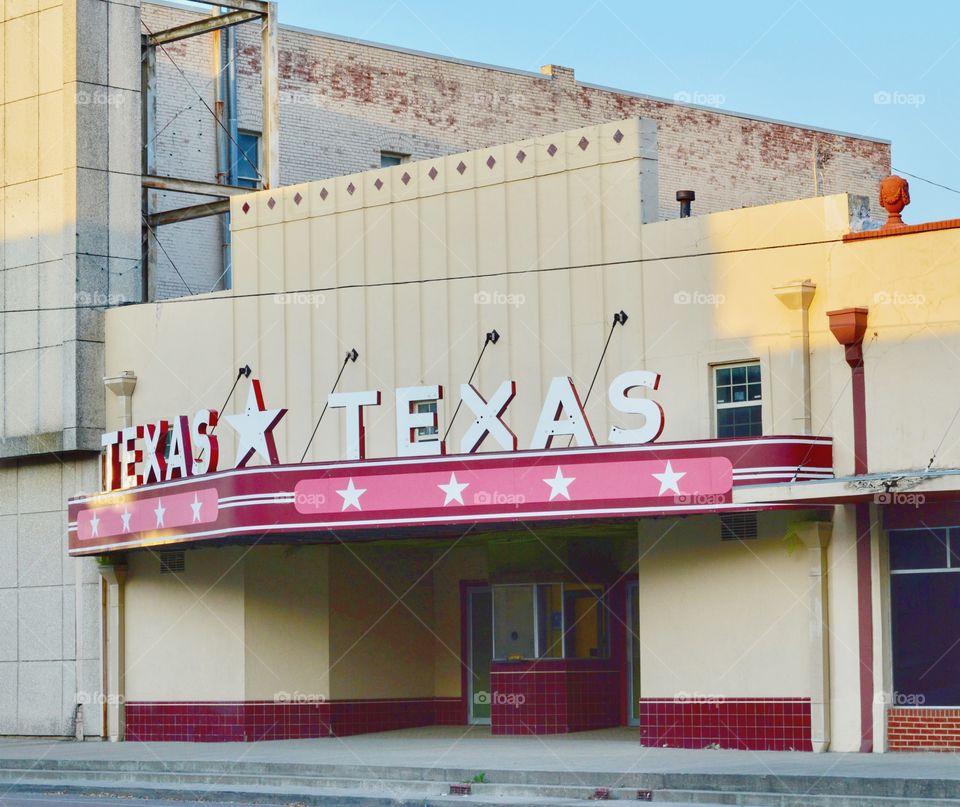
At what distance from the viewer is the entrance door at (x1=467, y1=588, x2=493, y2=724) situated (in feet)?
96.1

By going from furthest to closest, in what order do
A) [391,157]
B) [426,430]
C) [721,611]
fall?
[391,157]
[426,430]
[721,611]

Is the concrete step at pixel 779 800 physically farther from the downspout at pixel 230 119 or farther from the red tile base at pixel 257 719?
the downspout at pixel 230 119

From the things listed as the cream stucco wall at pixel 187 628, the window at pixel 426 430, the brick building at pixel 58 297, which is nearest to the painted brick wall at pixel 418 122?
the brick building at pixel 58 297

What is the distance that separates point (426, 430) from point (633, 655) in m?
5.25

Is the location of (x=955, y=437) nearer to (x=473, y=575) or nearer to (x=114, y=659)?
(x=473, y=575)

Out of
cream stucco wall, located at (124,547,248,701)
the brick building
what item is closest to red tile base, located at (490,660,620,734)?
cream stucco wall, located at (124,547,248,701)

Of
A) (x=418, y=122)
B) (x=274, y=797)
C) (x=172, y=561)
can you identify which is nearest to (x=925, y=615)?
(x=274, y=797)

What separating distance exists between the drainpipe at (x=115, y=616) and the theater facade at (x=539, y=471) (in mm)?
50

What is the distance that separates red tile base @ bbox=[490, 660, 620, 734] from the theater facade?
0.15ft

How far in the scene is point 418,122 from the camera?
123 feet

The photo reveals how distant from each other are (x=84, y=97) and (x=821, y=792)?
1737 cm

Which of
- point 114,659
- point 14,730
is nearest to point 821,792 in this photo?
point 114,659

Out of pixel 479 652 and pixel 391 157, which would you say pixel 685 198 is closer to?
pixel 479 652

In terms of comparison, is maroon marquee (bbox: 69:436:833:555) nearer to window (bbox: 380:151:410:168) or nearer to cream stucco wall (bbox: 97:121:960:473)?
cream stucco wall (bbox: 97:121:960:473)
